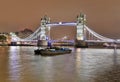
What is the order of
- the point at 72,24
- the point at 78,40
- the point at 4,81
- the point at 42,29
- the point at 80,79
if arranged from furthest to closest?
the point at 42,29, the point at 72,24, the point at 78,40, the point at 80,79, the point at 4,81

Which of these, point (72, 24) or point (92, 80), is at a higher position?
point (72, 24)

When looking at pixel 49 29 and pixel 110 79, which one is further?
pixel 49 29

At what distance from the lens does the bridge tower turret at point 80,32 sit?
98688mm

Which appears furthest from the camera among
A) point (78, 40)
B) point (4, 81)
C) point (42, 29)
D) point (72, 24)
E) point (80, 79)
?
point (42, 29)

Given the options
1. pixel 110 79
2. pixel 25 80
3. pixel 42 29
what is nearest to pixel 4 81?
pixel 25 80

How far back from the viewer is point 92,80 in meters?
14.7

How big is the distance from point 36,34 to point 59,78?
110064 millimetres

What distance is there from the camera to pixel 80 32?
10212 centimetres

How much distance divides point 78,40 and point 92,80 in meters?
84.8

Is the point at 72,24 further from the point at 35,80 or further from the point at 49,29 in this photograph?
the point at 35,80

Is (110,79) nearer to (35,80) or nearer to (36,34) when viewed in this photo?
(35,80)

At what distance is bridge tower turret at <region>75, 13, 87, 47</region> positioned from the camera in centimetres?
9869

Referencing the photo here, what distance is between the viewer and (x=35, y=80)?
47.7ft

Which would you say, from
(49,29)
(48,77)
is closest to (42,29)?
(49,29)
